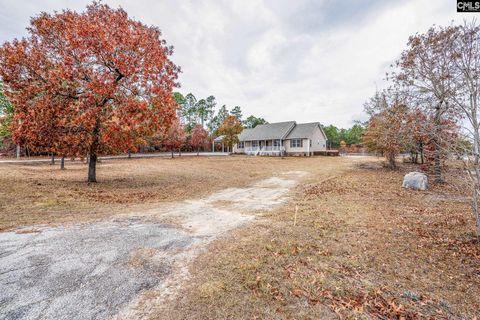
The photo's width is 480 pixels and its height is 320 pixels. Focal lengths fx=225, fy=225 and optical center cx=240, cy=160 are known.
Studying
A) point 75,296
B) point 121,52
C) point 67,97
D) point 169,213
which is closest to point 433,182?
point 169,213

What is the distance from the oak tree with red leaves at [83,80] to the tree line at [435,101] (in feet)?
34.8

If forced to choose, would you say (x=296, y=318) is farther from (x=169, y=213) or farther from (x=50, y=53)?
(x=50, y=53)

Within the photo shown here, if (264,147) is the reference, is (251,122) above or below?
above

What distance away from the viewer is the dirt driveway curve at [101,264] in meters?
2.94

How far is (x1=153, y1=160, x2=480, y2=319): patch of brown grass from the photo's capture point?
3035 millimetres

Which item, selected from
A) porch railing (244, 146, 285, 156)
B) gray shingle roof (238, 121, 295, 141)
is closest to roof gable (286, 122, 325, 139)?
gray shingle roof (238, 121, 295, 141)

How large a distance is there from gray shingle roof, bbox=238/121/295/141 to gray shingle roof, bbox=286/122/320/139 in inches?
32.6

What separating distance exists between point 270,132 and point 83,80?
34.1 metres

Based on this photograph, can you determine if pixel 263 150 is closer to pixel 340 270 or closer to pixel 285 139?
pixel 285 139

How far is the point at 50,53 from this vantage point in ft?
34.6

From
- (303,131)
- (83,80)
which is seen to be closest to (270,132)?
(303,131)

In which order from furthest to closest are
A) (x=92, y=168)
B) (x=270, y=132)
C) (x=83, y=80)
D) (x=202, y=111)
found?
(x=202, y=111) → (x=270, y=132) → (x=92, y=168) → (x=83, y=80)

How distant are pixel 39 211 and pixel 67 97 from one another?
6.18 meters

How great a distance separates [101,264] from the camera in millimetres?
3961
